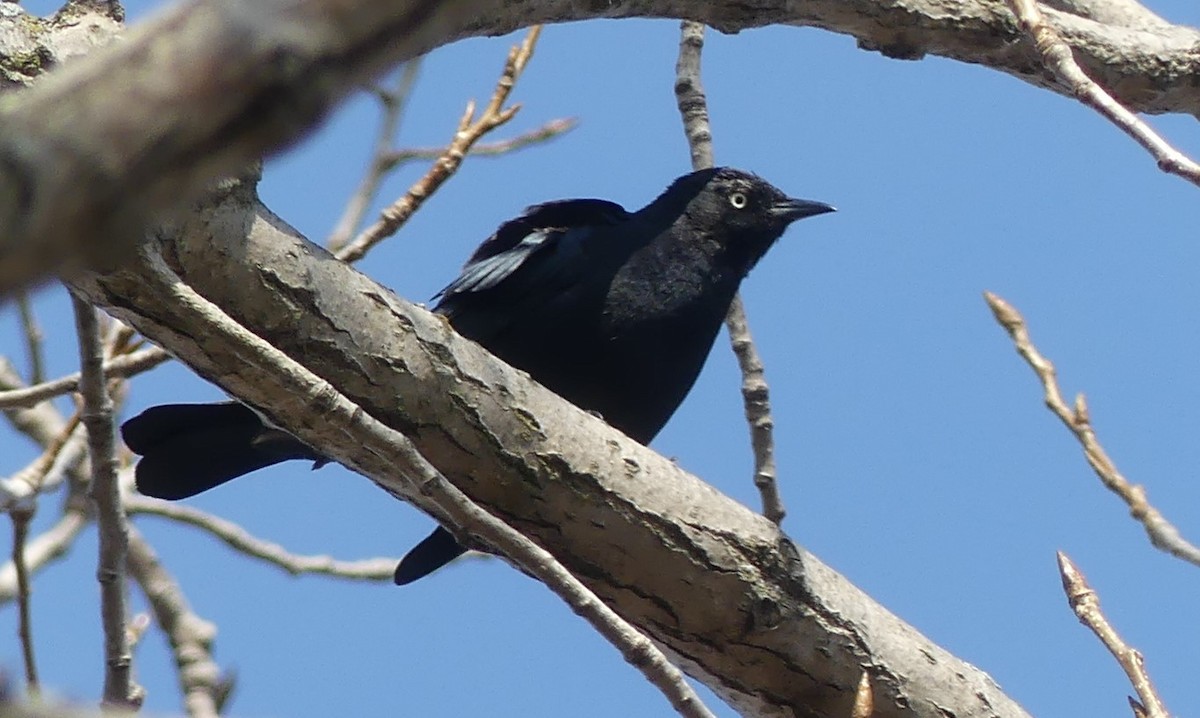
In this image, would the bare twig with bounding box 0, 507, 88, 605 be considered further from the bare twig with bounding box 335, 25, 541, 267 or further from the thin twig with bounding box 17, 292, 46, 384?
the bare twig with bounding box 335, 25, 541, 267

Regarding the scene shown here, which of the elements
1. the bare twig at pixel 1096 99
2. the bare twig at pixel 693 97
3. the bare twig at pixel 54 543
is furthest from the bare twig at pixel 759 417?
the bare twig at pixel 54 543

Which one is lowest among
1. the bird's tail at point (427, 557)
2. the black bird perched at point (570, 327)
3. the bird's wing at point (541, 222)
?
the bird's tail at point (427, 557)

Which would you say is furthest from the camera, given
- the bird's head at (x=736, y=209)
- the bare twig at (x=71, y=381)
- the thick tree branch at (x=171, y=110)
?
the bird's head at (x=736, y=209)

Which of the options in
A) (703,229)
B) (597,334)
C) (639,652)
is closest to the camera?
(639,652)

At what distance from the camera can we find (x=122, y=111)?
2.41ft

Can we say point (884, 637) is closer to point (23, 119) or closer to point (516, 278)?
point (516, 278)

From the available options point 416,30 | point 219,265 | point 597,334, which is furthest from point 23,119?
point 597,334

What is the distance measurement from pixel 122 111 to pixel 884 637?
2926mm

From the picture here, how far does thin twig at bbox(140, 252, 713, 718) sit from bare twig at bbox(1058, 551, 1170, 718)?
0.71 m

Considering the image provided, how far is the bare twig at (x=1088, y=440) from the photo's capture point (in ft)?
8.76

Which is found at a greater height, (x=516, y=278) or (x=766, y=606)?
(x=516, y=278)

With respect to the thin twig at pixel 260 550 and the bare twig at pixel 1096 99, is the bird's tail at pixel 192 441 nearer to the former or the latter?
the thin twig at pixel 260 550

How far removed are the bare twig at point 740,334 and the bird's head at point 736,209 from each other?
907 millimetres

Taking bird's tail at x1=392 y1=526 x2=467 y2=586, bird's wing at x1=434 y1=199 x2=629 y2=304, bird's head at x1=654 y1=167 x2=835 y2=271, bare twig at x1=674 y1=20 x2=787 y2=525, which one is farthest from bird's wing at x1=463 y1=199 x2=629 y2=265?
bird's tail at x1=392 y1=526 x2=467 y2=586
